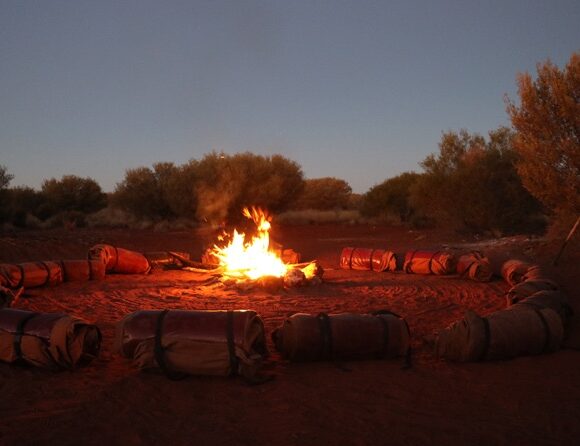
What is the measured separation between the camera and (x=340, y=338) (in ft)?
19.4

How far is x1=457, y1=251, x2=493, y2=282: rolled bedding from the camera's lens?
11.2 metres

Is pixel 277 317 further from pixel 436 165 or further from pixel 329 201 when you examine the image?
pixel 329 201

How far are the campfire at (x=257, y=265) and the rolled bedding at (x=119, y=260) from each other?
1.58 meters

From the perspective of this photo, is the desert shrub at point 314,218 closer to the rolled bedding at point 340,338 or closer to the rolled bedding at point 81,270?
the rolled bedding at point 81,270

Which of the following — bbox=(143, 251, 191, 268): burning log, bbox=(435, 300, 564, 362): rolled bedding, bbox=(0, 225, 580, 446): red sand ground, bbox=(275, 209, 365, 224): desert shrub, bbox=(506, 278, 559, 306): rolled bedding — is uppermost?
bbox=(275, 209, 365, 224): desert shrub

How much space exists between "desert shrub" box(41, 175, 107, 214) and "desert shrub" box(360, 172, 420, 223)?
18888 mm

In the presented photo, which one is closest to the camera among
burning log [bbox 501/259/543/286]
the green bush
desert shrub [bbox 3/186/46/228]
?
burning log [bbox 501/259/543/286]

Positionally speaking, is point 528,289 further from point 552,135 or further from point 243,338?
point 552,135

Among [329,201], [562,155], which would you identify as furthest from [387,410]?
[329,201]

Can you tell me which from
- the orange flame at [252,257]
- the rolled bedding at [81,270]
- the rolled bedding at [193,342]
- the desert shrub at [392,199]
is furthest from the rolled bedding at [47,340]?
the desert shrub at [392,199]

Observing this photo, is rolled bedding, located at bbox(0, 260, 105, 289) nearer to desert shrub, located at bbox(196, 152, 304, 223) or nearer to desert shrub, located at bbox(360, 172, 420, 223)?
desert shrub, located at bbox(196, 152, 304, 223)

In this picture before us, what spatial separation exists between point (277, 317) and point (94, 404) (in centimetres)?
374

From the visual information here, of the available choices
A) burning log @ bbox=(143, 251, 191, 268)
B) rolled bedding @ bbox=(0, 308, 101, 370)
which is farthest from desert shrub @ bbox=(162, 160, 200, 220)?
rolled bedding @ bbox=(0, 308, 101, 370)

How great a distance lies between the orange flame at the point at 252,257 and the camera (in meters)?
11.5
